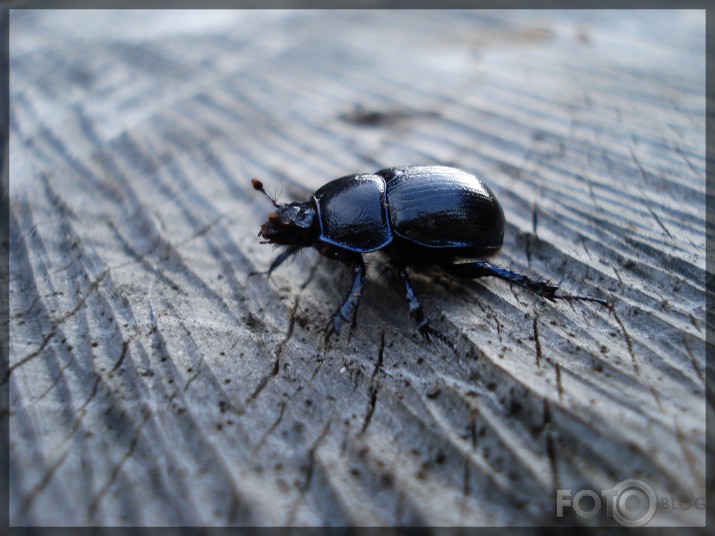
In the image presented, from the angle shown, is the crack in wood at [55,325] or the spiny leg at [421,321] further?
the spiny leg at [421,321]

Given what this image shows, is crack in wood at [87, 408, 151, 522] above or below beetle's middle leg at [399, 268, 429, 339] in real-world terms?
below

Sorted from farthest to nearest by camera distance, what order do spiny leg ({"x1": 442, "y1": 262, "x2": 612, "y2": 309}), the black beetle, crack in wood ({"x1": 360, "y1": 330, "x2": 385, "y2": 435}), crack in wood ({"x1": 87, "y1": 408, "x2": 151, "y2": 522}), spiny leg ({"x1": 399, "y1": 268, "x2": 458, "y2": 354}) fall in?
1. the black beetle
2. spiny leg ({"x1": 442, "y1": 262, "x2": 612, "y2": 309})
3. spiny leg ({"x1": 399, "y1": 268, "x2": 458, "y2": 354})
4. crack in wood ({"x1": 360, "y1": 330, "x2": 385, "y2": 435})
5. crack in wood ({"x1": 87, "y1": 408, "x2": 151, "y2": 522})

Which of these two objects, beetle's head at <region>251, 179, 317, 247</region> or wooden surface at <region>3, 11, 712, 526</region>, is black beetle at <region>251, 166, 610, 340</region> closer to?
beetle's head at <region>251, 179, 317, 247</region>

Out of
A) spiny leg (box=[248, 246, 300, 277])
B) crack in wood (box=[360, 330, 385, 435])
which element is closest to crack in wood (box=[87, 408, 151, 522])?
crack in wood (box=[360, 330, 385, 435])

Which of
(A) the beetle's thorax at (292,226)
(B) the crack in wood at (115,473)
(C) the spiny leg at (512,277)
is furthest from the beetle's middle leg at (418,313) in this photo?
(B) the crack in wood at (115,473)

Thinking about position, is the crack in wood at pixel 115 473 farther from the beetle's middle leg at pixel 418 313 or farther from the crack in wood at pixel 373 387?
the beetle's middle leg at pixel 418 313
